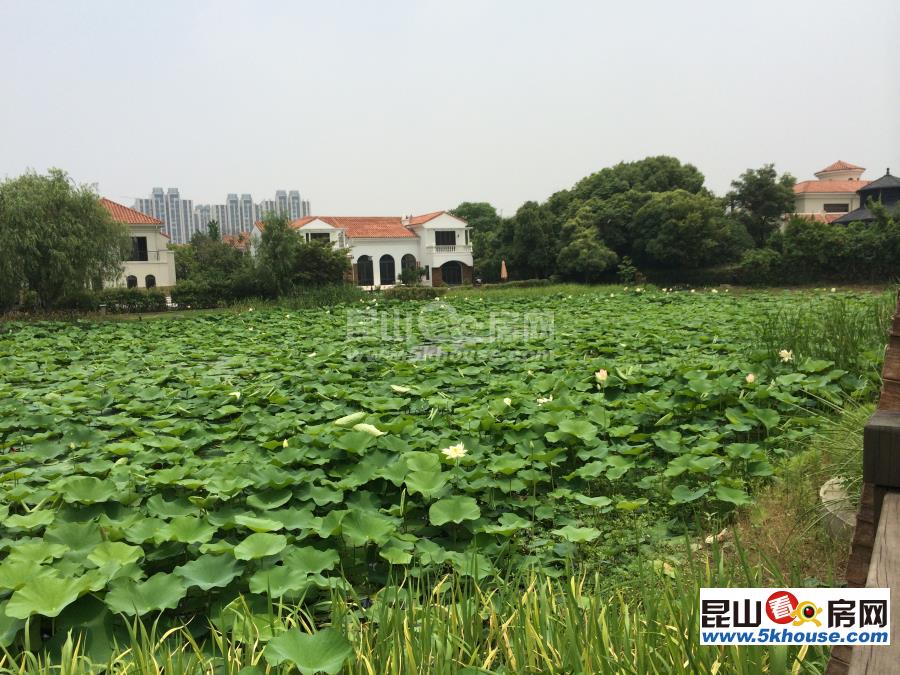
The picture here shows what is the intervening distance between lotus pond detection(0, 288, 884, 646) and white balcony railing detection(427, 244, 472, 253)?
28.0 m

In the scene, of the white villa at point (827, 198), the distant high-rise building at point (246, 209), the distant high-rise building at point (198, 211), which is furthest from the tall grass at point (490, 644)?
the distant high-rise building at point (246, 209)

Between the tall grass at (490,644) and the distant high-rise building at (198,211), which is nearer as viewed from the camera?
the tall grass at (490,644)

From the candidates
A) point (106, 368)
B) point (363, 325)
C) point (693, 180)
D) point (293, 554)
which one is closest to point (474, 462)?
point (293, 554)

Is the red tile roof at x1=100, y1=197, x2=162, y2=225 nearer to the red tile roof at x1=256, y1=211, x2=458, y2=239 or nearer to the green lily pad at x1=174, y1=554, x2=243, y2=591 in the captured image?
the red tile roof at x1=256, y1=211, x2=458, y2=239

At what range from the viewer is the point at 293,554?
2.02 metres

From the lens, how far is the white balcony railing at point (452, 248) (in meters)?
34.2

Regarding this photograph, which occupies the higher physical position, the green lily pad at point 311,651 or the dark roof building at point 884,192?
the dark roof building at point 884,192

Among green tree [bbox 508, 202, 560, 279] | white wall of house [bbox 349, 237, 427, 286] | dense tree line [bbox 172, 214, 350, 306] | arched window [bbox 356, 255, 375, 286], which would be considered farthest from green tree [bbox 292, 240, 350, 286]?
arched window [bbox 356, 255, 375, 286]

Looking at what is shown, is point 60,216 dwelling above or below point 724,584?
above

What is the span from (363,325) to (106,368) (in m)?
4.41

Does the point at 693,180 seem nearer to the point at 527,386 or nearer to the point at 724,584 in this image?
the point at 527,386
